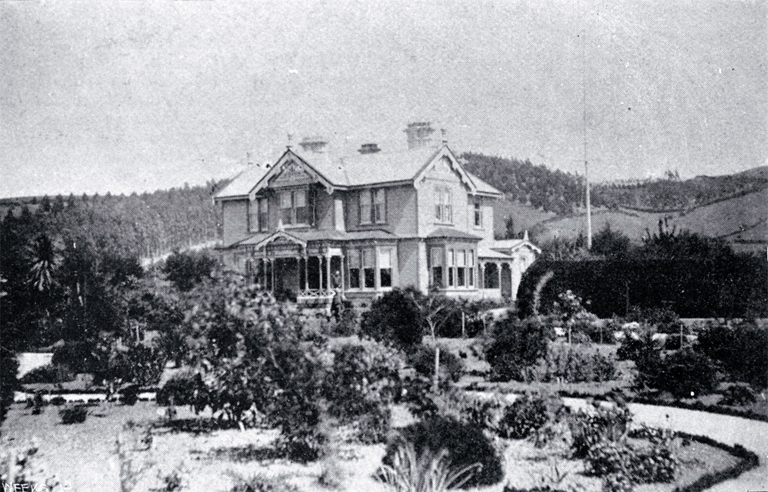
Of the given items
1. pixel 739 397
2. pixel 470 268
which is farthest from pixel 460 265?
pixel 739 397

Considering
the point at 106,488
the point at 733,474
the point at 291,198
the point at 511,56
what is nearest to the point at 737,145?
the point at 511,56

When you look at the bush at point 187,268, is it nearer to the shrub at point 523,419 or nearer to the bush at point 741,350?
the shrub at point 523,419

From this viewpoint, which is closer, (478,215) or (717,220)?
(717,220)

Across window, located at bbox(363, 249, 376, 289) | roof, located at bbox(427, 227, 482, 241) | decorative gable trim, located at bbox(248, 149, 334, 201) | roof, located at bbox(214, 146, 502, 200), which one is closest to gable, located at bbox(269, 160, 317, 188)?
decorative gable trim, located at bbox(248, 149, 334, 201)

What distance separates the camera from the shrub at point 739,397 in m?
11.1

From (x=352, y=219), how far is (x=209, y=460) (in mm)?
5002

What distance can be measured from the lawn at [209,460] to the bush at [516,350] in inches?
98.5

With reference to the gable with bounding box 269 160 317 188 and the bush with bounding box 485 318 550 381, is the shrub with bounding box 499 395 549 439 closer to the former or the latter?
Result: the bush with bounding box 485 318 550 381

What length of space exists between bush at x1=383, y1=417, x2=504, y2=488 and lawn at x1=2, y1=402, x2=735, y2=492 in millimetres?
214

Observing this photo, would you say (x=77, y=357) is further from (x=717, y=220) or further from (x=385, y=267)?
(x=717, y=220)

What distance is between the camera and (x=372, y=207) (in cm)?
1263

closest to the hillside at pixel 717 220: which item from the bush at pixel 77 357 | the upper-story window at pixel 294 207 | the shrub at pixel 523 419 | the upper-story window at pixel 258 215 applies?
the shrub at pixel 523 419

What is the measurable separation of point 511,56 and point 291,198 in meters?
4.51

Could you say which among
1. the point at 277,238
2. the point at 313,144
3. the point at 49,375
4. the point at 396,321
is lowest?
the point at 49,375
